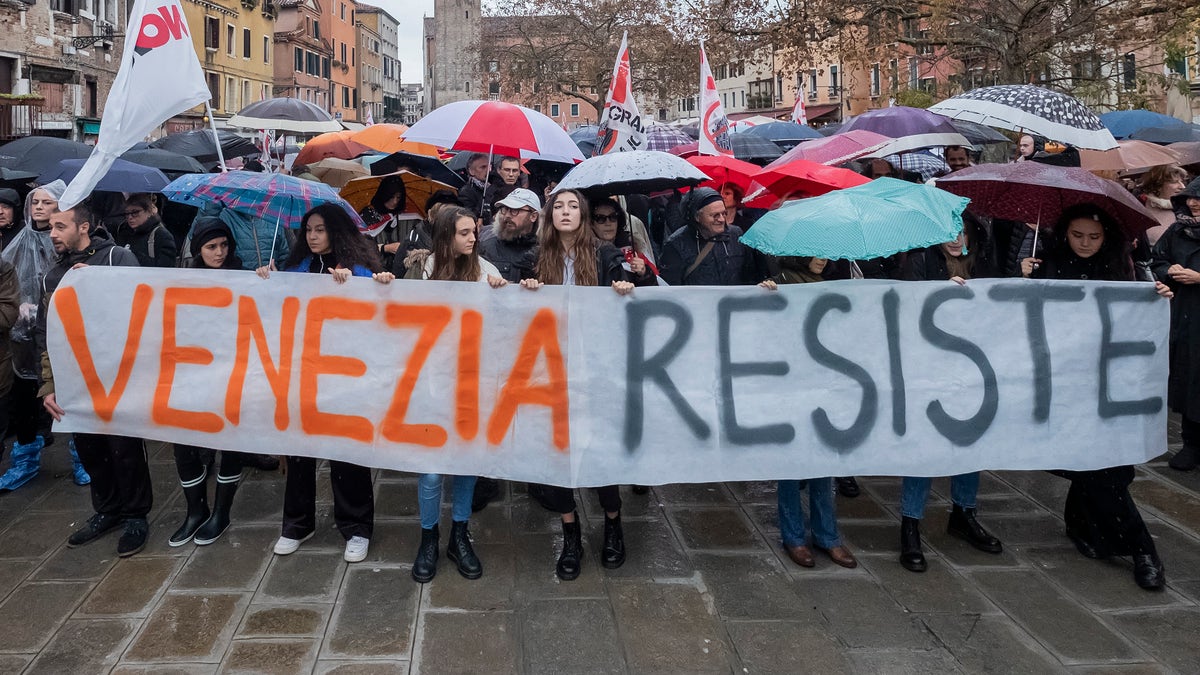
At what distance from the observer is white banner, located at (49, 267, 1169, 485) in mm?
4254

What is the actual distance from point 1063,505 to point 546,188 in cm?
439

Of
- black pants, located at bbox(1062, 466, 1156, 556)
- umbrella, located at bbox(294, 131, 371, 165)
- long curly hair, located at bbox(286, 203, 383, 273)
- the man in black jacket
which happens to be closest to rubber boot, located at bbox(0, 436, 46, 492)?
the man in black jacket

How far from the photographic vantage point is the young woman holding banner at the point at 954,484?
445 cm

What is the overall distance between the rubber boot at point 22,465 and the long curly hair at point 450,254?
2779 millimetres

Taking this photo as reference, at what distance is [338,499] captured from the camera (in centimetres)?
450

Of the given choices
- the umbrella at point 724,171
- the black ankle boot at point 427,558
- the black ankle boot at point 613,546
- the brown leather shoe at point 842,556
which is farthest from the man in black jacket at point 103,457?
the umbrella at point 724,171

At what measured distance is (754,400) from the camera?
4.27 m

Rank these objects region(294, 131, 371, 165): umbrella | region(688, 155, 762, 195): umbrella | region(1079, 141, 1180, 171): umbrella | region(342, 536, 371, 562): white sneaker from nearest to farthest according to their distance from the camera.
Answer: region(342, 536, 371, 562): white sneaker → region(688, 155, 762, 195): umbrella → region(1079, 141, 1180, 171): umbrella → region(294, 131, 371, 165): umbrella

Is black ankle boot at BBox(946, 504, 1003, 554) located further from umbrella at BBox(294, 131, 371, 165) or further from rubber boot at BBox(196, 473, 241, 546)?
umbrella at BBox(294, 131, 371, 165)

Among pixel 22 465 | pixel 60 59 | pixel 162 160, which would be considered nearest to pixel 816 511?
pixel 22 465

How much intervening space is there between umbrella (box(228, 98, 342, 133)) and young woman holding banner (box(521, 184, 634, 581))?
7350 millimetres

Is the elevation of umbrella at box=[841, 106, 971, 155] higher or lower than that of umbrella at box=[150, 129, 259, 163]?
lower

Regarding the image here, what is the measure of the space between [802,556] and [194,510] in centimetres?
281

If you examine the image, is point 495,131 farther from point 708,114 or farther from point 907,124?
point 907,124
